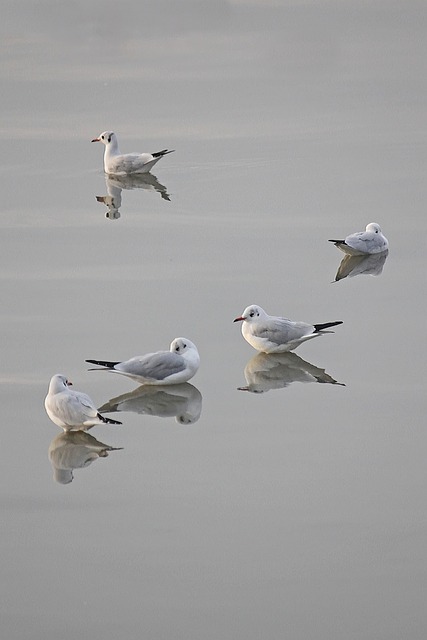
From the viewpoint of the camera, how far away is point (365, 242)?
11.2 meters

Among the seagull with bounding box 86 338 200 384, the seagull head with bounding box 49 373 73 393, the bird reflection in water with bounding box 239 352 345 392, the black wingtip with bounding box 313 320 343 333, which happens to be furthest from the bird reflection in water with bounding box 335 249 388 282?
the seagull head with bounding box 49 373 73 393

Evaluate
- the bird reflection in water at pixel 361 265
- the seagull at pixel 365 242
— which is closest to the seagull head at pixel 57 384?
the bird reflection in water at pixel 361 265

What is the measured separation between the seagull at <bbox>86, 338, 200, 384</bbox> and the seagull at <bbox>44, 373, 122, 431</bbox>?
60 centimetres

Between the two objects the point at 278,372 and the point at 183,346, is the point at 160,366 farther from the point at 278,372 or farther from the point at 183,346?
the point at 278,372

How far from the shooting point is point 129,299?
10.1 m

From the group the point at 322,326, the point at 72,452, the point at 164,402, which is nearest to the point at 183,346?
the point at 164,402

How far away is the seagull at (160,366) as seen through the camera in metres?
8.52

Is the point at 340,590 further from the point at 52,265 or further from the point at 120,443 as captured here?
the point at 52,265

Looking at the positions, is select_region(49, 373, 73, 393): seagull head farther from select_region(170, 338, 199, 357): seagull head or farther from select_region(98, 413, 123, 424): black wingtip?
select_region(170, 338, 199, 357): seagull head

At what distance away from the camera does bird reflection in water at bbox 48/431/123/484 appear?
24.6 ft

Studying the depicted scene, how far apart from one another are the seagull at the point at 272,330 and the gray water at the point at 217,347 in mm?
137

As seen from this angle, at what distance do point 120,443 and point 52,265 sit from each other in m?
3.43

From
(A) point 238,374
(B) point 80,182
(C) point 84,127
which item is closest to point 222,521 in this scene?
(A) point 238,374

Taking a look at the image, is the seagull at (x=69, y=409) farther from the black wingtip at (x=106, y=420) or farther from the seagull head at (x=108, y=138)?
the seagull head at (x=108, y=138)
